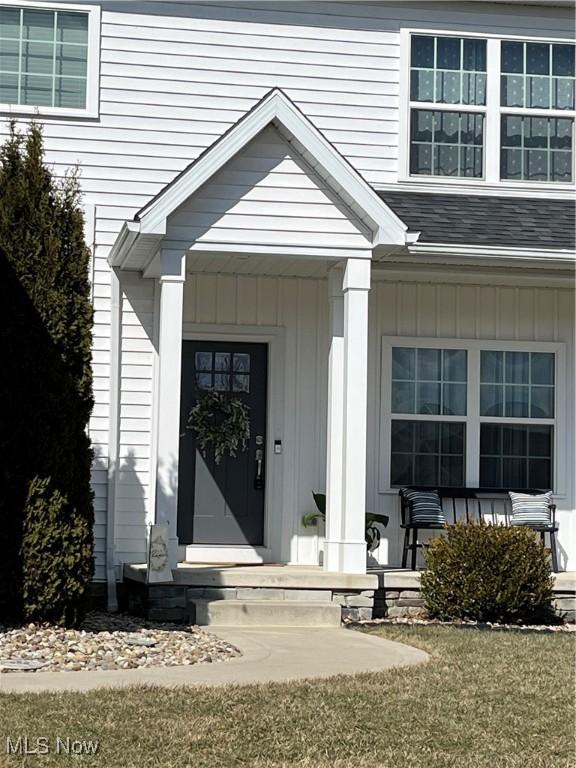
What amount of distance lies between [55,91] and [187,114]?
1.36 metres

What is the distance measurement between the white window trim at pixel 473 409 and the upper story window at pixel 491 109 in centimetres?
181

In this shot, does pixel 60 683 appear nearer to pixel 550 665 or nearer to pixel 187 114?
pixel 550 665

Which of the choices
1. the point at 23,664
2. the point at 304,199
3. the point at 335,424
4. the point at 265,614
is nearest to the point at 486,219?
the point at 304,199

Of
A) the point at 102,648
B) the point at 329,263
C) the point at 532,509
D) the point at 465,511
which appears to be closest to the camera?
the point at 102,648

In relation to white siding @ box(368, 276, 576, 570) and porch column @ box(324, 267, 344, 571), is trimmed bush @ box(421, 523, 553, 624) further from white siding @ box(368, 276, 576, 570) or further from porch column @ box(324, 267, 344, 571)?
white siding @ box(368, 276, 576, 570)

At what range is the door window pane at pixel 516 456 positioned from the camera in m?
12.8

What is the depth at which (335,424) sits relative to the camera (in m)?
11.2

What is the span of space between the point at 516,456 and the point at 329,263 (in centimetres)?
316

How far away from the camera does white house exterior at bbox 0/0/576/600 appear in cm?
1202

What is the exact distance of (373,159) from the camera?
1280 cm

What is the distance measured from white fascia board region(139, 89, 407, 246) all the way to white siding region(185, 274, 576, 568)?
193cm

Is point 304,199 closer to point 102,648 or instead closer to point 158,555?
point 158,555

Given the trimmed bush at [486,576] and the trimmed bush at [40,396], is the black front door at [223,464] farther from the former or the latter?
the trimmed bush at [40,396]

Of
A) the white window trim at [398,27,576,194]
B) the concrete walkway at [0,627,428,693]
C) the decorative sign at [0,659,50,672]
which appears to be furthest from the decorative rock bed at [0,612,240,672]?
the white window trim at [398,27,576,194]
